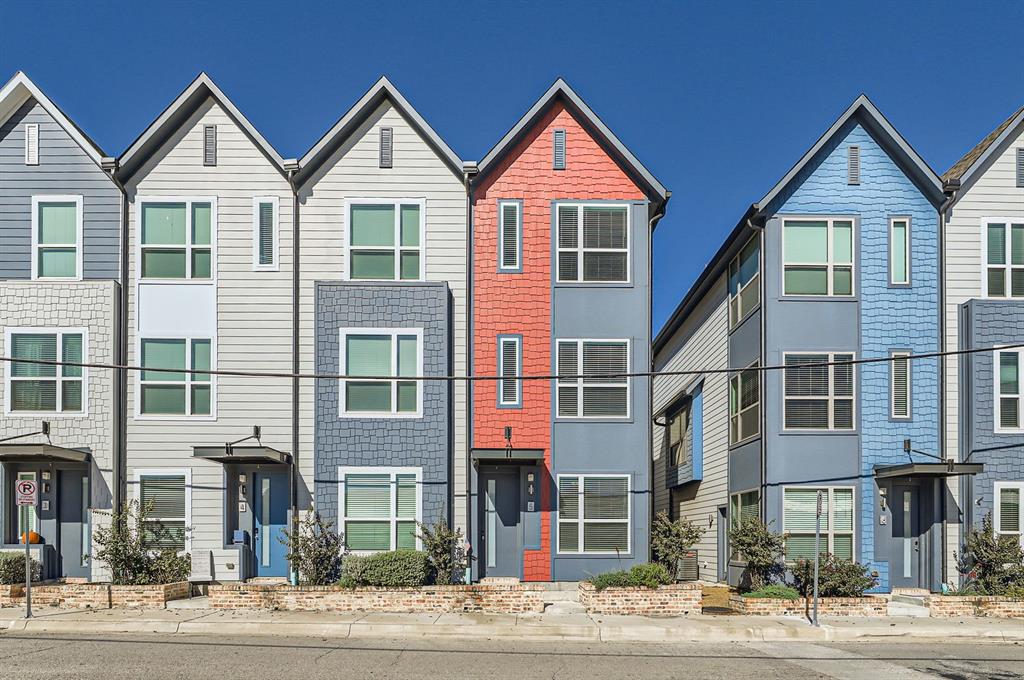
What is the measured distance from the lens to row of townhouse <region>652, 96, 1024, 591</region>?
20.1 metres

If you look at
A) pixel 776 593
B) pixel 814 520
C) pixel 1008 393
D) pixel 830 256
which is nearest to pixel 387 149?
→ pixel 830 256

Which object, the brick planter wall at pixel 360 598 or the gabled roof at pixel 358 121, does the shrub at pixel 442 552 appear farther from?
the gabled roof at pixel 358 121

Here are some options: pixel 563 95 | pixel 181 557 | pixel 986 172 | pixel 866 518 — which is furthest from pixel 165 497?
pixel 986 172

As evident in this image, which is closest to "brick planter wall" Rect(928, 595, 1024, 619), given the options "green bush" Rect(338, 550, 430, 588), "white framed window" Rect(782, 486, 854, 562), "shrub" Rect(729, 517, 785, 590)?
"white framed window" Rect(782, 486, 854, 562)

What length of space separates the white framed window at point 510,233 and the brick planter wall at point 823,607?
897 centimetres

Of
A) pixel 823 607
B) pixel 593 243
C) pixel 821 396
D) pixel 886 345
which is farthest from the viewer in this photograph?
pixel 593 243

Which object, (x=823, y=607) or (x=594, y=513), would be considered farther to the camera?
(x=594, y=513)

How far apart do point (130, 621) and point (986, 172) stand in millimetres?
20382

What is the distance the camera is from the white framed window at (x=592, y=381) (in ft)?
68.3

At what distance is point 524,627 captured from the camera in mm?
16062

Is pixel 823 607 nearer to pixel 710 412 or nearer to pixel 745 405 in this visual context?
pixel 745 405

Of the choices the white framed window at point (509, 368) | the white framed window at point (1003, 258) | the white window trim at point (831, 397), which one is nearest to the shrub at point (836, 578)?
the white window trim at point (831, 397)

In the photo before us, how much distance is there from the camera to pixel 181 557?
19.7 m

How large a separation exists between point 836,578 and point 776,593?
4.22 feet
